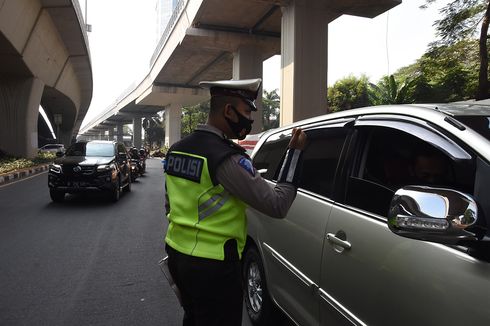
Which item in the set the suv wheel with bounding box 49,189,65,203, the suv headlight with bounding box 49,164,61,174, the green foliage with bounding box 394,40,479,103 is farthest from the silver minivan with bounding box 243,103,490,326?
the green foliage with bounding box 394,40,479,103

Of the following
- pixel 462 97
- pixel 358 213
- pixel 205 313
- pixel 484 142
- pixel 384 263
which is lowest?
pixel 205 313

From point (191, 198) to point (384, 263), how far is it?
0.94m

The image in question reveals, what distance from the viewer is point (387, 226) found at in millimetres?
2191

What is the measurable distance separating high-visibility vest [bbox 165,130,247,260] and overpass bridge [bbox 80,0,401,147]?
14387 millimetres

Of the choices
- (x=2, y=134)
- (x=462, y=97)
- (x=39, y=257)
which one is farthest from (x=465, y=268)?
(x=2, y=134)

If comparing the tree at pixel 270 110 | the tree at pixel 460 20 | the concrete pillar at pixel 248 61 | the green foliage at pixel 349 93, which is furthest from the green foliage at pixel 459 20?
the tree at pixel 270 110

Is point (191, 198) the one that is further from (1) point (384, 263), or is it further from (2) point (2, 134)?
(2) point (2, 134)

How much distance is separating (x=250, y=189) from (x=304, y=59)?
49.8 ft

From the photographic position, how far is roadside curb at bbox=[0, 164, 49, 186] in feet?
53.9

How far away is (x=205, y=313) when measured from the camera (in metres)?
2.14

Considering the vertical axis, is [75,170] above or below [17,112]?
below

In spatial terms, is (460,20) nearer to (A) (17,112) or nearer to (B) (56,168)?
(B) (56,168)

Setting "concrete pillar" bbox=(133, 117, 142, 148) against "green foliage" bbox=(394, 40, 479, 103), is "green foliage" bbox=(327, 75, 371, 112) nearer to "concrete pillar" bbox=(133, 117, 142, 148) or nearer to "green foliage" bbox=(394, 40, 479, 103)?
"green foliage" bbox=(394, 40, 479, 103)

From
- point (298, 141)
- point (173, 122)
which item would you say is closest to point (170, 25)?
point (173, 122)
